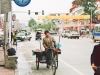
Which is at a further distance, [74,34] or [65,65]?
[74,34]

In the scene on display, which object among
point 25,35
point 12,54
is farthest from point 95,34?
point 12,54

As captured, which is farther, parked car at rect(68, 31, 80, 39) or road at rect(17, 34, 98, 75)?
parked car at rect(68, 31, 80, 39)

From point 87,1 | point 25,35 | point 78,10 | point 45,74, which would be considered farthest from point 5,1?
point 78,10

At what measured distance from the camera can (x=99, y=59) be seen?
6.60 m

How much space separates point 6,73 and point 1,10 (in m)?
2.43

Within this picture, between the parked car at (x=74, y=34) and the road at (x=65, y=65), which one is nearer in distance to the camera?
the road at (x=65, y=65)

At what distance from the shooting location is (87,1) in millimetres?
94688

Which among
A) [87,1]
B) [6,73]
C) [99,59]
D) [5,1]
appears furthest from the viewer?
[87,1]

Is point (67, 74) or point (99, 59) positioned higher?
point (99, 59)

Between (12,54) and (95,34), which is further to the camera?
(95,34)

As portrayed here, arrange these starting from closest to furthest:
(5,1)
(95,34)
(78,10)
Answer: (5,1), (95,34), (78,10)

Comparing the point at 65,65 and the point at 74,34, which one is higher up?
the point at 65,65

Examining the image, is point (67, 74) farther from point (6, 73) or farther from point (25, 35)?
point (25, 35)

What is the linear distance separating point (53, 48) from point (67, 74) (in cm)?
114
